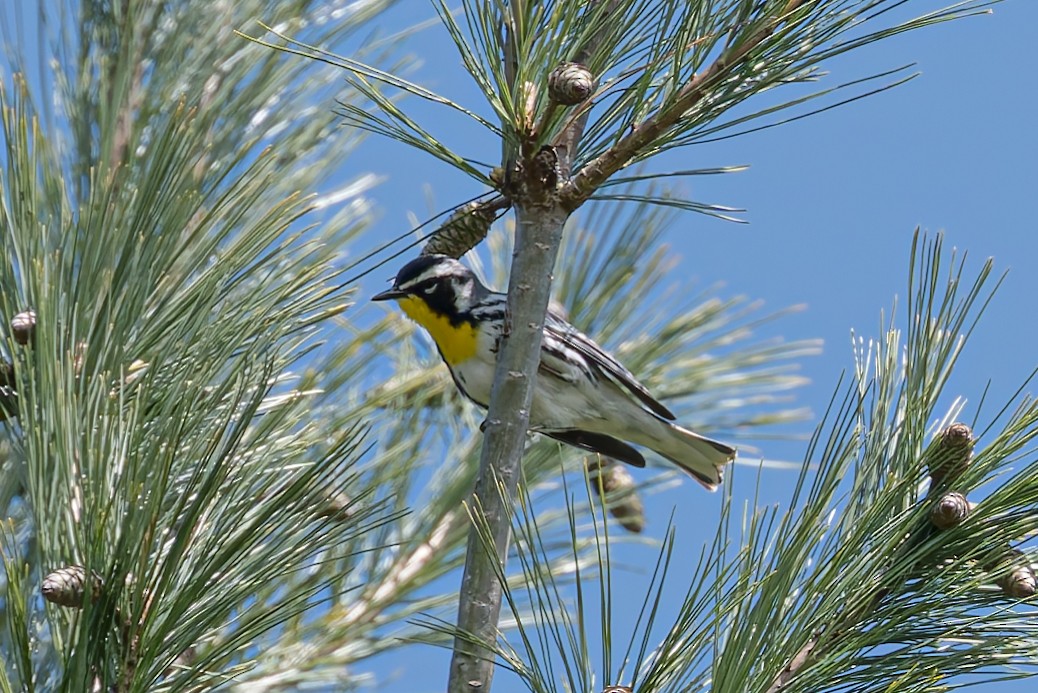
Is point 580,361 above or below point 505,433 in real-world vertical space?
above

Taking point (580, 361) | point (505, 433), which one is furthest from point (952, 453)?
point (580, 361)

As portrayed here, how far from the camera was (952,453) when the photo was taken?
4.23 ft

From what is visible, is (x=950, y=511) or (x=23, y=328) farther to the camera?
(x=23, y=328)

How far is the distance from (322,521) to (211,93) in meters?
1.10

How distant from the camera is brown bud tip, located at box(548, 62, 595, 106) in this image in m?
1.28

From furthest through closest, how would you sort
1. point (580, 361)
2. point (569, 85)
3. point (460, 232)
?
point (580, 361) → point (460, 232) → point (569, 85)

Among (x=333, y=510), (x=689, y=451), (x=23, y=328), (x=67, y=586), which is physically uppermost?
(x=689, y=451)

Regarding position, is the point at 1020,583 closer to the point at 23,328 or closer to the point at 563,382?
the point at 23,328

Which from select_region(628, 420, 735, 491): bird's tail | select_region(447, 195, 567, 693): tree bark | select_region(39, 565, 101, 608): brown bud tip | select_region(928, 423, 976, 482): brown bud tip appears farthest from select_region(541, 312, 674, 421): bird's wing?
select_region(39, 565, 101, 608): brown bud tip

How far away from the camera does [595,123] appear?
150 cm

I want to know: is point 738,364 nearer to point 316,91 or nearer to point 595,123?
point 316,91

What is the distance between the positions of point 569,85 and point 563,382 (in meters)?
1.65

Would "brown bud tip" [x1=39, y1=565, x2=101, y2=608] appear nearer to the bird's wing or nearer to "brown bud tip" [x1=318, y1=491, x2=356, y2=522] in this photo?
"brown bud tip" [x1=318, y1=491, x2=356, y2=522]

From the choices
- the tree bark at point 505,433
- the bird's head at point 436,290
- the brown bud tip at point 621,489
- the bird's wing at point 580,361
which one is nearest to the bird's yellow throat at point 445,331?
the bird's head at point 436,290
